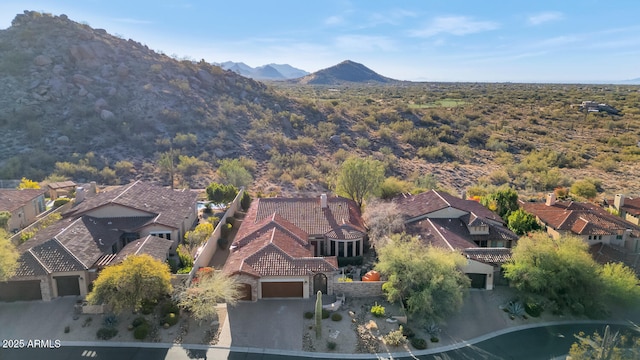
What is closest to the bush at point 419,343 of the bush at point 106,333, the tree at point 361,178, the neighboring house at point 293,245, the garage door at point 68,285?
the neighboring house at point 293,245

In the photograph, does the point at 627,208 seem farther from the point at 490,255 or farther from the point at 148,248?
the point at 148,248

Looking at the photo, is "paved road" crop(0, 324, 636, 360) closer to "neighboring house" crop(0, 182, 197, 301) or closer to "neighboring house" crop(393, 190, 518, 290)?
"neighboring house" crop(0, 182, 197, 301)

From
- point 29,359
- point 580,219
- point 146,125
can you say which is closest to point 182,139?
point 146,125

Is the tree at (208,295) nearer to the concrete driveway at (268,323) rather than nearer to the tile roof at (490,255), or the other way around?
the concrete driveway at (268,323)

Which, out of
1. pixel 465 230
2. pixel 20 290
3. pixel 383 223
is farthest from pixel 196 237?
pixel 465 230

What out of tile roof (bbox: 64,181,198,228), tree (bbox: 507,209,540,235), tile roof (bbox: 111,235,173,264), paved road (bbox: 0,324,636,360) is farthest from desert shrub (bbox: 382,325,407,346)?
tile roof (bbox: 64,181,198,228)

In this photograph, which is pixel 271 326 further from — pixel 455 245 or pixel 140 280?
pixel 455 245
